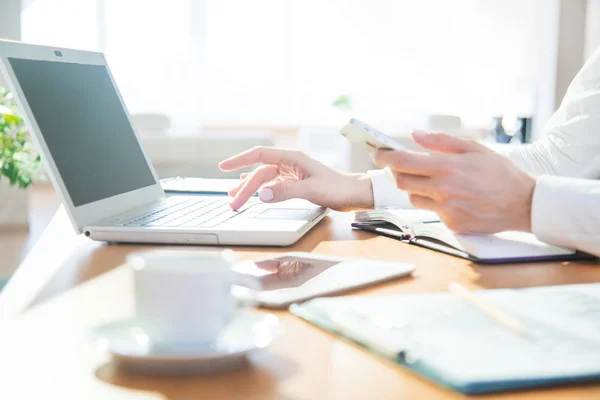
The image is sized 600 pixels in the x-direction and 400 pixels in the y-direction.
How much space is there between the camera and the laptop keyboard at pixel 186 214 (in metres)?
1.05

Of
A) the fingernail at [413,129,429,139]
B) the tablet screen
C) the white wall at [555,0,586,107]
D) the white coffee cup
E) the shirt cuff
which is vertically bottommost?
the shirt cuff

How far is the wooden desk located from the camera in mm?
456

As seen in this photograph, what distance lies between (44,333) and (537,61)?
6376mm

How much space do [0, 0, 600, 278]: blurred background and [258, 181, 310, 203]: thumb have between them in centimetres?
512

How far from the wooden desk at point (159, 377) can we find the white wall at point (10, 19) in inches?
194

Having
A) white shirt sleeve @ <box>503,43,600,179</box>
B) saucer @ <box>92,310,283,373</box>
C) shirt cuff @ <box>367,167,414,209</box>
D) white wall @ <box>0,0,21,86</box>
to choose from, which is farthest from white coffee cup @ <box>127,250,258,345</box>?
white wall @ <box>0,0,21,86</box>

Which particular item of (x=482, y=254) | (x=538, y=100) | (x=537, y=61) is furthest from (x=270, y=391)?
(x=537, y=61)

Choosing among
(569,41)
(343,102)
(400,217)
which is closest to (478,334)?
(400,217)

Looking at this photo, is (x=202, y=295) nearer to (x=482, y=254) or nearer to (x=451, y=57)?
(x=482, y=254)

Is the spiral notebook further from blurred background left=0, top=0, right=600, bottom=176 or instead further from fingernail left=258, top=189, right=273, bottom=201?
blurred background left=0, top=0, right=600, bottom=176

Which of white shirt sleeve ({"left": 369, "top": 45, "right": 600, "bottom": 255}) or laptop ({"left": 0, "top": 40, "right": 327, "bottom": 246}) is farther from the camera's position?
white shirt sleeve ({"left": 369, "top": 45, "right": 600, "bottom": 255})

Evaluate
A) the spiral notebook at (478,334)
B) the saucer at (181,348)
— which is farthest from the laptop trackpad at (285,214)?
the saucer at (181,348)

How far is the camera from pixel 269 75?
6594 mm

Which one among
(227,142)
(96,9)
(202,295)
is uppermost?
(96,9)
